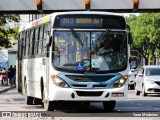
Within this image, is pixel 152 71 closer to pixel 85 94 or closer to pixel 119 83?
pixel 119 83

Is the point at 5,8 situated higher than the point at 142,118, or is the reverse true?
the point at 5,8

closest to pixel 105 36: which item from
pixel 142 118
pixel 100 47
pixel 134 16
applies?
pixel 100 47

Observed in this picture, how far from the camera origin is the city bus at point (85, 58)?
62.2 ft

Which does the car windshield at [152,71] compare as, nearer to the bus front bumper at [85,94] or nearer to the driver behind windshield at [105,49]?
the driver behind windshield at [105,49]

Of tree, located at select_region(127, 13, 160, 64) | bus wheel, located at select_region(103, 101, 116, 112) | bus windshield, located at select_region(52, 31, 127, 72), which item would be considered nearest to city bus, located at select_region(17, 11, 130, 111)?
bus windshield, located at select_region(52, 31, 127, 72)

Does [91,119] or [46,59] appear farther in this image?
[46,59]

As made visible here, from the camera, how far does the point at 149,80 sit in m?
32.9

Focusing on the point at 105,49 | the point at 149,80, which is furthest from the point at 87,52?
the point at 149,80

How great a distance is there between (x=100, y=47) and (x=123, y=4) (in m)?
8.70

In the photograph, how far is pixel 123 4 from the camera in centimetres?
2775

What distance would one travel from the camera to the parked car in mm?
32781

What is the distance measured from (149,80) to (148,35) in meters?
77.3

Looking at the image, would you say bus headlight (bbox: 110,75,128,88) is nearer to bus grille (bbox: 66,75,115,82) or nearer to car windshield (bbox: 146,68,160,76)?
bus grille (bbox: 66,75,115,82)

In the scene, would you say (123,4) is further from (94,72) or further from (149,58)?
(149,58)
